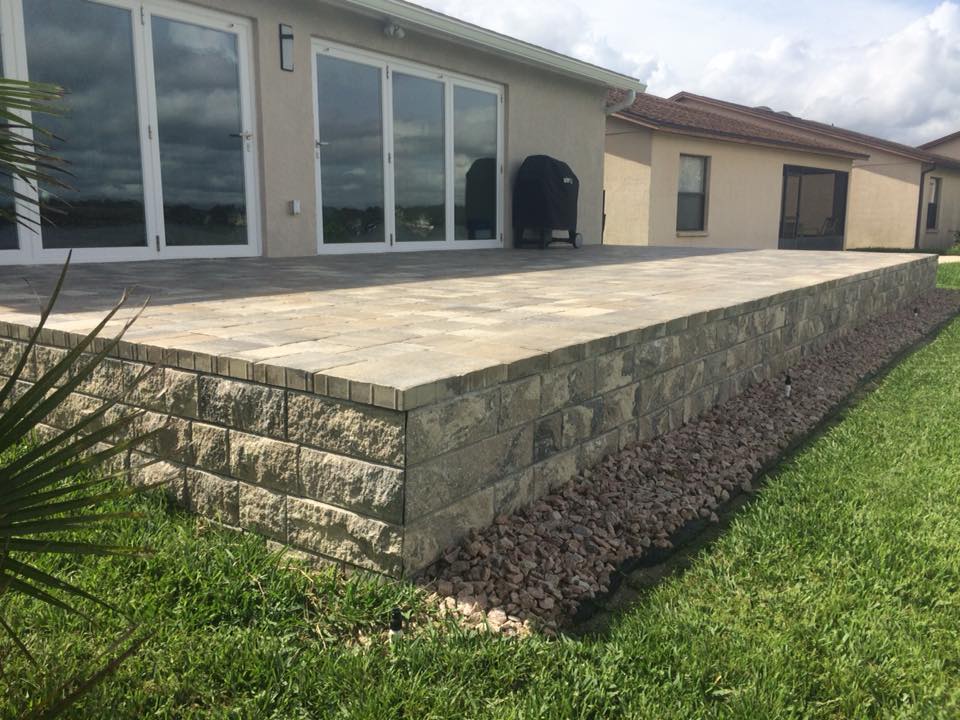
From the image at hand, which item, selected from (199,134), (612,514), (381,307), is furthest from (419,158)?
(612,514)

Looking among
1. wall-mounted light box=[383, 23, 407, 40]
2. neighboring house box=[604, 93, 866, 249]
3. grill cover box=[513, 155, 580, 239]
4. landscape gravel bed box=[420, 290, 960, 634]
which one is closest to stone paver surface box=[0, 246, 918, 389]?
landscape gravel bed box=[420, 290, 960, 634]

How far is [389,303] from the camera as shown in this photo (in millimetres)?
4270

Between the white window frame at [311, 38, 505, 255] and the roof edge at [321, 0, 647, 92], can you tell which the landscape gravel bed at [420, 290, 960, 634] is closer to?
the white window frame at [311, 38, 505, 255]

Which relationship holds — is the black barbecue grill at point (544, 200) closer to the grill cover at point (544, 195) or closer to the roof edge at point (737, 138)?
the grill cover at point (544, 195)

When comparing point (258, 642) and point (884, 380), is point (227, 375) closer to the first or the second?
point (258, 642)

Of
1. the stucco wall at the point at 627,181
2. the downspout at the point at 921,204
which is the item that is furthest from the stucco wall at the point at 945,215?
the stucco wall at the point at 627,181

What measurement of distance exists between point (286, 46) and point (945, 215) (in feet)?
77.2

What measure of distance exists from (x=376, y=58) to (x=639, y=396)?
19.4 feet

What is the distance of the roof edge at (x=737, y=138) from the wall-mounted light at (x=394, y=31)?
635cm

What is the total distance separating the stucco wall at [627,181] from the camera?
13859 millimetres

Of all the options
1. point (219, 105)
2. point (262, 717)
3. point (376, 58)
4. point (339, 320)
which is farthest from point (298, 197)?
point (262, 717)

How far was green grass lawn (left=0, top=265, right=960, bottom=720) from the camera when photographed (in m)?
1.89

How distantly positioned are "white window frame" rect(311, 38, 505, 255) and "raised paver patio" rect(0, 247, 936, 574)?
3.12 m

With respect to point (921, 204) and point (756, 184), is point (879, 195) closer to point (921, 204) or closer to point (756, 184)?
point (921, 204)
